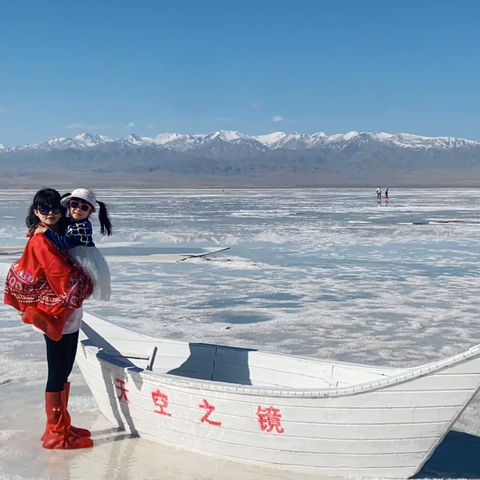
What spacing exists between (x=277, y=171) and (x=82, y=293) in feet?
634

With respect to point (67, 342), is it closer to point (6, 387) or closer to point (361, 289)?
point (6, 387)

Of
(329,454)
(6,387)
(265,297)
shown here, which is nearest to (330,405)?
(329,454)

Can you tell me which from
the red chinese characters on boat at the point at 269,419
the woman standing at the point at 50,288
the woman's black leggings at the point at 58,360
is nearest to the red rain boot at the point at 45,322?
the woman standing at the point at 50,288

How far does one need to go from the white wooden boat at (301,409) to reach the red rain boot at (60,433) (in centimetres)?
33

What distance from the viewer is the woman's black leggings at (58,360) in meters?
4.17

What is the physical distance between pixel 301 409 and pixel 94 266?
4.98 feet

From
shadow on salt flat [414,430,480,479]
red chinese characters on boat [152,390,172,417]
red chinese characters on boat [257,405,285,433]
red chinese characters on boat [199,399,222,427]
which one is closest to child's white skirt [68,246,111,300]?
red chinese characters on boat [152,390,172,417]

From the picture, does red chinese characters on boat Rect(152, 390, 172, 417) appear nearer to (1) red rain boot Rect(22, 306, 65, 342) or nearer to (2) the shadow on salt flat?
A: (1) red rain boot Rect(22, 306, 65, 342)

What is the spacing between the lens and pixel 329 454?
3.74 metres

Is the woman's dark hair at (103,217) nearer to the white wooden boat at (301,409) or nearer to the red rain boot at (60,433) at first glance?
the white wooden boat at (301,409)

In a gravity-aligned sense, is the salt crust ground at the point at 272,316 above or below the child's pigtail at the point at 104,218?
below

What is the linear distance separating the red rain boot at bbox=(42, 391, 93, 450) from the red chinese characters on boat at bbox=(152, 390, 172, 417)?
56 centimetres

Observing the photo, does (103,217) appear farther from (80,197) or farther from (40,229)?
(40,229)

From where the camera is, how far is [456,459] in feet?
13.8
